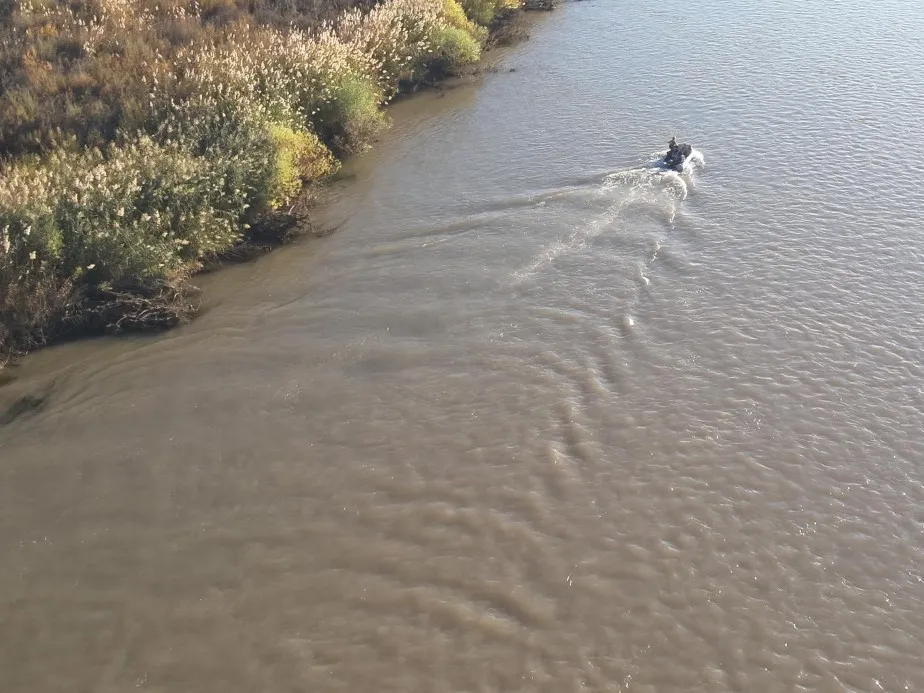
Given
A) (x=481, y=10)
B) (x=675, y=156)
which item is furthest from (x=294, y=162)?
(x=481, y=10)

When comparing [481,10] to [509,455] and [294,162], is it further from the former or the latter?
[509,455]

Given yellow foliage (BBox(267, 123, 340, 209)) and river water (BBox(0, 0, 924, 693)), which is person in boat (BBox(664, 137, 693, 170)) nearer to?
river water (BBox(0, 0, 924, 693))

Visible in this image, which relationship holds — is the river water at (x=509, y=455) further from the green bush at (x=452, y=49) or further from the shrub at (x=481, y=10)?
the shrub at (x=481, y=10)

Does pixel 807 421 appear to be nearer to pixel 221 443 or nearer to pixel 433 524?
pixel 433 524

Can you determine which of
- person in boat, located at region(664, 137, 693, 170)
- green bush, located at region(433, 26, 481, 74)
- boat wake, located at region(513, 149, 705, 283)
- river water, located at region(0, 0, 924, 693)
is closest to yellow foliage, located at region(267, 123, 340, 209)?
river water, located at region(0, 0, 924, 693)

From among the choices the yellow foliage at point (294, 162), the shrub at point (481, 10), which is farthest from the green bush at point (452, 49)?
the yellow foliage at point (294, 162)
